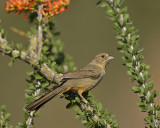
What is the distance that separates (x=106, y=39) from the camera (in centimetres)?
1059

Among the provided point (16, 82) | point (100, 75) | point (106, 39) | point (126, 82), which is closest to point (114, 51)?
point (106, 39)

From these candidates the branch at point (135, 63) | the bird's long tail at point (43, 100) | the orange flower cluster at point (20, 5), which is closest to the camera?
the branch at point (135, 63)

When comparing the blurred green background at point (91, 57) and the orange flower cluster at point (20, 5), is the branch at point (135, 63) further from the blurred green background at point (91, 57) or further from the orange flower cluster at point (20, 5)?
the blurred green background at point (91, 57)

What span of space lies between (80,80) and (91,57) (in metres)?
4.81

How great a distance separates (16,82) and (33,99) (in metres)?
5.75

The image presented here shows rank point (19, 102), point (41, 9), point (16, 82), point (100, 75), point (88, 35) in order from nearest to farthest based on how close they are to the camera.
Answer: point (41, 9)
point (100, 75)
point (19, 102)
point (16, 82)
point (88, 35)

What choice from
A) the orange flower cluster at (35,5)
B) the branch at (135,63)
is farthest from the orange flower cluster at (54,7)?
the branch at (135,63)

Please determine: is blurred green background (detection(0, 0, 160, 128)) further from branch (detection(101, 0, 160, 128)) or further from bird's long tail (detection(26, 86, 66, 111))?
branch (detection(101, 0, 160, 128))

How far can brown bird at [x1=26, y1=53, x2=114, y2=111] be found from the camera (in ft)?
14.9

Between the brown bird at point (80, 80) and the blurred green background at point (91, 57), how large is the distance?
93.7 inches

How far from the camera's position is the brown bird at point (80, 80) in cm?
456

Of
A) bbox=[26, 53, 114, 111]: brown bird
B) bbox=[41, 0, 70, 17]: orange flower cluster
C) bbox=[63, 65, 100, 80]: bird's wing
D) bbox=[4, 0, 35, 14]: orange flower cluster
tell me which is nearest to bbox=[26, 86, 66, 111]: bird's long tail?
bbox=[26, 53, 114, 111]: brown bird

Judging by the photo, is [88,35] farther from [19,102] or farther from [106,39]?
[19,102]

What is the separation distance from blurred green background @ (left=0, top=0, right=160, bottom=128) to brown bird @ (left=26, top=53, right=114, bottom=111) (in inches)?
93.7
